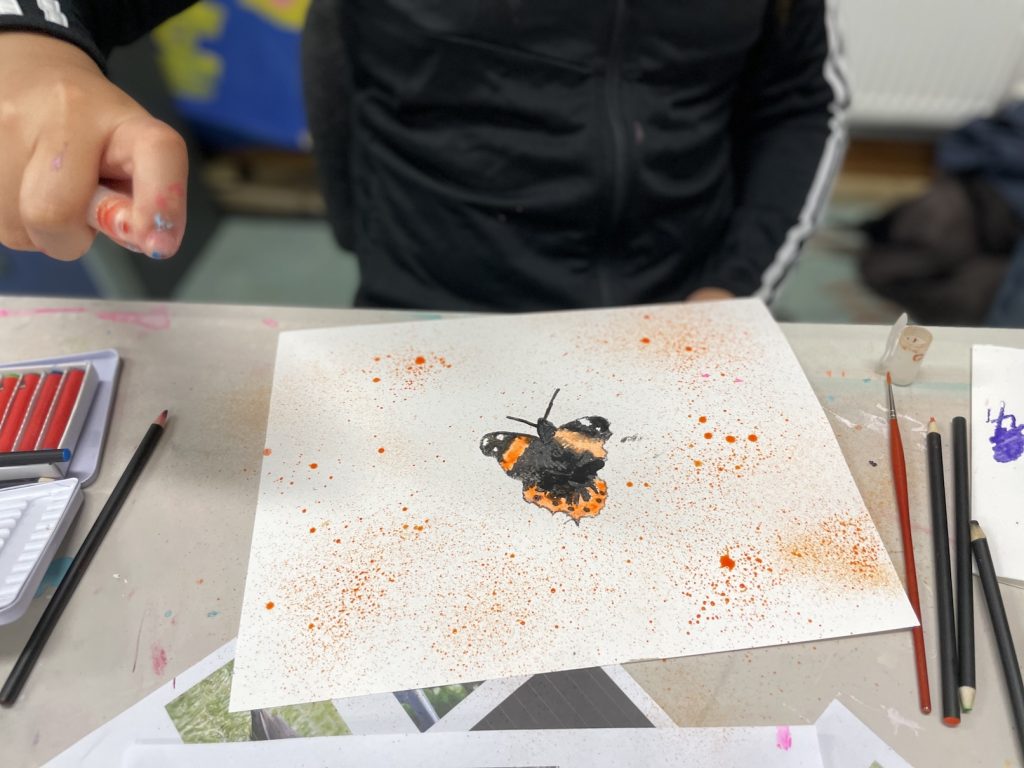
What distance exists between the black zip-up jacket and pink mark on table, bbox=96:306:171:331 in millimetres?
207

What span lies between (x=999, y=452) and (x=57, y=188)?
58cm

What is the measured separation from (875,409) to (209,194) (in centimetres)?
149

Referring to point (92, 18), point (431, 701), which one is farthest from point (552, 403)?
point (92, 18)

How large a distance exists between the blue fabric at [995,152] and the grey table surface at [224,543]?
0.97 meters

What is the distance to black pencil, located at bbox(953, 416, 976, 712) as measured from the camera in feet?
1.13

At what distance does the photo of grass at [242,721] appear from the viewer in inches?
13.2

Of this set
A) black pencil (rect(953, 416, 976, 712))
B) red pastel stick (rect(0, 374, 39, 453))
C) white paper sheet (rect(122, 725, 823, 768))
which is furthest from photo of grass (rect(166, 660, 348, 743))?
black pencil (rect(953, 416, 976, 712))

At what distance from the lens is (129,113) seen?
37 centimetres

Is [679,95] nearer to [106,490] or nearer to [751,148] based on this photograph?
[751,148]

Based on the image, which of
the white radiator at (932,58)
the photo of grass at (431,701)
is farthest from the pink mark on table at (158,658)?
the white radiator at (932,58)

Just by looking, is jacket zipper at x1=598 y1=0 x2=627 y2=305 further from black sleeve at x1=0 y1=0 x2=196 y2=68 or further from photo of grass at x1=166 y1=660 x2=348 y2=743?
photo of grass at x1=166 y1=660 x2=348 y2=743

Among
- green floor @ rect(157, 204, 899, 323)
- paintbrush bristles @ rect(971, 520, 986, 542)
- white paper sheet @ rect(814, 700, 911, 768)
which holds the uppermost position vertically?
paintbrush bristles @ rect(971, 520, 986, 542)

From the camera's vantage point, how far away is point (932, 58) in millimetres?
1421

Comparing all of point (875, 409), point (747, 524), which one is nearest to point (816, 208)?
point (875, 409)
